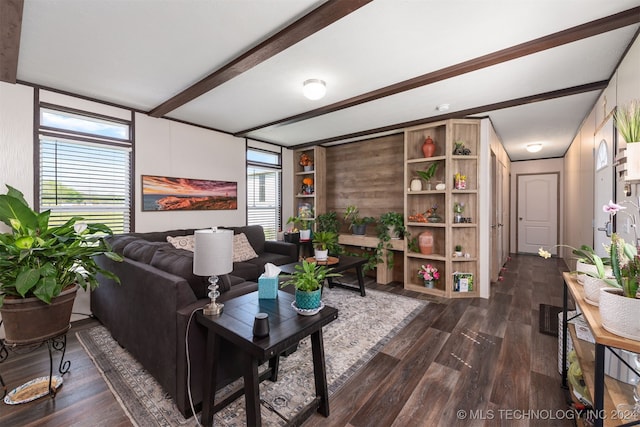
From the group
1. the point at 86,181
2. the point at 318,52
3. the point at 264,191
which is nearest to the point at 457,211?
the point at 318,52

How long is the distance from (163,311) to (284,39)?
199 cm

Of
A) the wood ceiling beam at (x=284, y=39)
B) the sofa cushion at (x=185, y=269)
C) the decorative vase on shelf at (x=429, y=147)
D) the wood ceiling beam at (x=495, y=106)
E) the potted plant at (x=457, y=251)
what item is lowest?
the potted plant at (x=457, y=251)

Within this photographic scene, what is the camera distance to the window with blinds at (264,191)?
4965mm

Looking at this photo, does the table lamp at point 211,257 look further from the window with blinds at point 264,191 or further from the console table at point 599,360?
the window with blinds at point 264,191

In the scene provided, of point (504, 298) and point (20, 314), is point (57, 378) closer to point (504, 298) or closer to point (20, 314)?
point (20, 314)

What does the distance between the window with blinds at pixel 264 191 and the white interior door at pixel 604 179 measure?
448 centimetres

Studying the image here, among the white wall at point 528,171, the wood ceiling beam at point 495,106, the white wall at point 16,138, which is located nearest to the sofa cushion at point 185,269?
the white wall at point 16,138

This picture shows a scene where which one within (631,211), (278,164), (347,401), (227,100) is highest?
(227,100)

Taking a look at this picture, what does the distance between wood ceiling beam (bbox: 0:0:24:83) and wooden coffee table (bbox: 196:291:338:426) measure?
2.15 m

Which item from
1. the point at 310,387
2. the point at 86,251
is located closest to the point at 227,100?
the point at 86,251

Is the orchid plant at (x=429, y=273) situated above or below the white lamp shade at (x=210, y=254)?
below

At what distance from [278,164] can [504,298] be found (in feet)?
14.2

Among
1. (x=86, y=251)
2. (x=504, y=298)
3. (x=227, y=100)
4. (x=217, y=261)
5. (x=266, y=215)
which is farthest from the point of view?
(x=266, y=215)

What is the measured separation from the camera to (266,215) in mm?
5242
